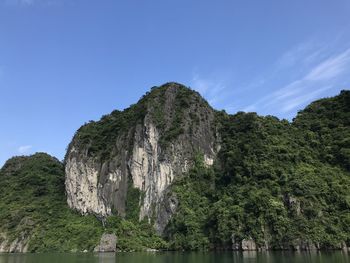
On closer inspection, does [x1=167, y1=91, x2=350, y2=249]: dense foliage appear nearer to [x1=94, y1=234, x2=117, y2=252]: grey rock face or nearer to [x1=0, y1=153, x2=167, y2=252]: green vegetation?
[x1=0, y1=153, x2=167, y2=252]: green vegetation

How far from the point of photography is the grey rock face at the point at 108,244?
53.8 metres

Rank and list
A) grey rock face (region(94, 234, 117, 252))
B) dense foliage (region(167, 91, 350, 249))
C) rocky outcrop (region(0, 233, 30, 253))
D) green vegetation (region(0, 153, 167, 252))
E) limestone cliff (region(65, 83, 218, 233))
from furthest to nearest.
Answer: rocky outcrop (region(0, 233, 30, 253)), limestone cliff (region(65, 83, 218, 233)), green vegetation (region(0, 153, 167, 252)), grey rock face (region(94, 234, 117, 252)), dense foliage (region(167, 91, 350, 249))

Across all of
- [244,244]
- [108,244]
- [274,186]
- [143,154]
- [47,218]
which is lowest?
[244,244]

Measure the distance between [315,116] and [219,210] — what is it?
1187 inches

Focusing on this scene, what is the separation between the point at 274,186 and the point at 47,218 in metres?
42.6

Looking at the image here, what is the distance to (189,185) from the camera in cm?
6003

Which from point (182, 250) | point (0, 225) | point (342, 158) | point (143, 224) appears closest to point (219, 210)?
point (182, 250)

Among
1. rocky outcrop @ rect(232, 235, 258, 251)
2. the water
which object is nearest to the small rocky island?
rocky outcrop @ rect(232, 235, 258, 251)

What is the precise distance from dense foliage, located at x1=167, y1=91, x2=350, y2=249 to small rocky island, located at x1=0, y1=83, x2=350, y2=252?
5.9 inches

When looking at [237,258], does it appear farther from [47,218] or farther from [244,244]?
[47,218]

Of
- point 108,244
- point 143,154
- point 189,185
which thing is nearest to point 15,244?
point 108,244

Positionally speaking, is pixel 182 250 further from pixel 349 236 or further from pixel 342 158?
pixel 342 158

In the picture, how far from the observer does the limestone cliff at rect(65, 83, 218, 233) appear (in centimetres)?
6272

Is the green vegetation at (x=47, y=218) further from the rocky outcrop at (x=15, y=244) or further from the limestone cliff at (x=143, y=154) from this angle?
the limestone cliff at (x=143, y=154)
